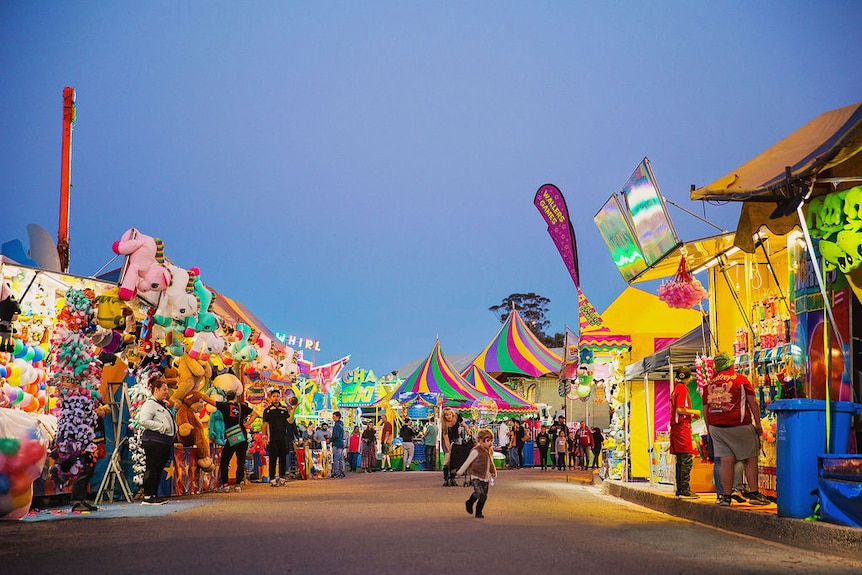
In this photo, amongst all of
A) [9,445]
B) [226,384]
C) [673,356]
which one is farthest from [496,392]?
[9,445]

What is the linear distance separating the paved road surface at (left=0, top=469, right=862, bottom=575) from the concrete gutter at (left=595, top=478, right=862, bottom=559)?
19 centimetres

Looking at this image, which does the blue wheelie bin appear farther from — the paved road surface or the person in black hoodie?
the person in black hoodie

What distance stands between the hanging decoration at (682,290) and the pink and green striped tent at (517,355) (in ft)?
101

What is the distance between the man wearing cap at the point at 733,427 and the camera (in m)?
12.1

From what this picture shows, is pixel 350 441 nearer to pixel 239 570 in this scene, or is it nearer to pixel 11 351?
pixel 11 351

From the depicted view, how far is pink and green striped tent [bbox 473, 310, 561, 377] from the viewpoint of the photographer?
47744 mm

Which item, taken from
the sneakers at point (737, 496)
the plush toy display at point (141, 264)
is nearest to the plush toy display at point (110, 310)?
the plush toy display at point (141, 264)

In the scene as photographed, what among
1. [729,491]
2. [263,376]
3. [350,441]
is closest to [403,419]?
[350,441]

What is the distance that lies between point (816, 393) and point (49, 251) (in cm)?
1200

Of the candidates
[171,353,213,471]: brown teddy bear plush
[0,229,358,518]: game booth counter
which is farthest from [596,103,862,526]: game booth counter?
[171,353,213,471]: brown teddy bear plush

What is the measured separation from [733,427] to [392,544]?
5038 millimetres

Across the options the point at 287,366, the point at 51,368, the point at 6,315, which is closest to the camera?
the point at 6,315

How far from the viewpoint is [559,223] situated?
22.9 meters

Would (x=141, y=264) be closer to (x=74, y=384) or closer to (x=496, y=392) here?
(x=74, y=384)
